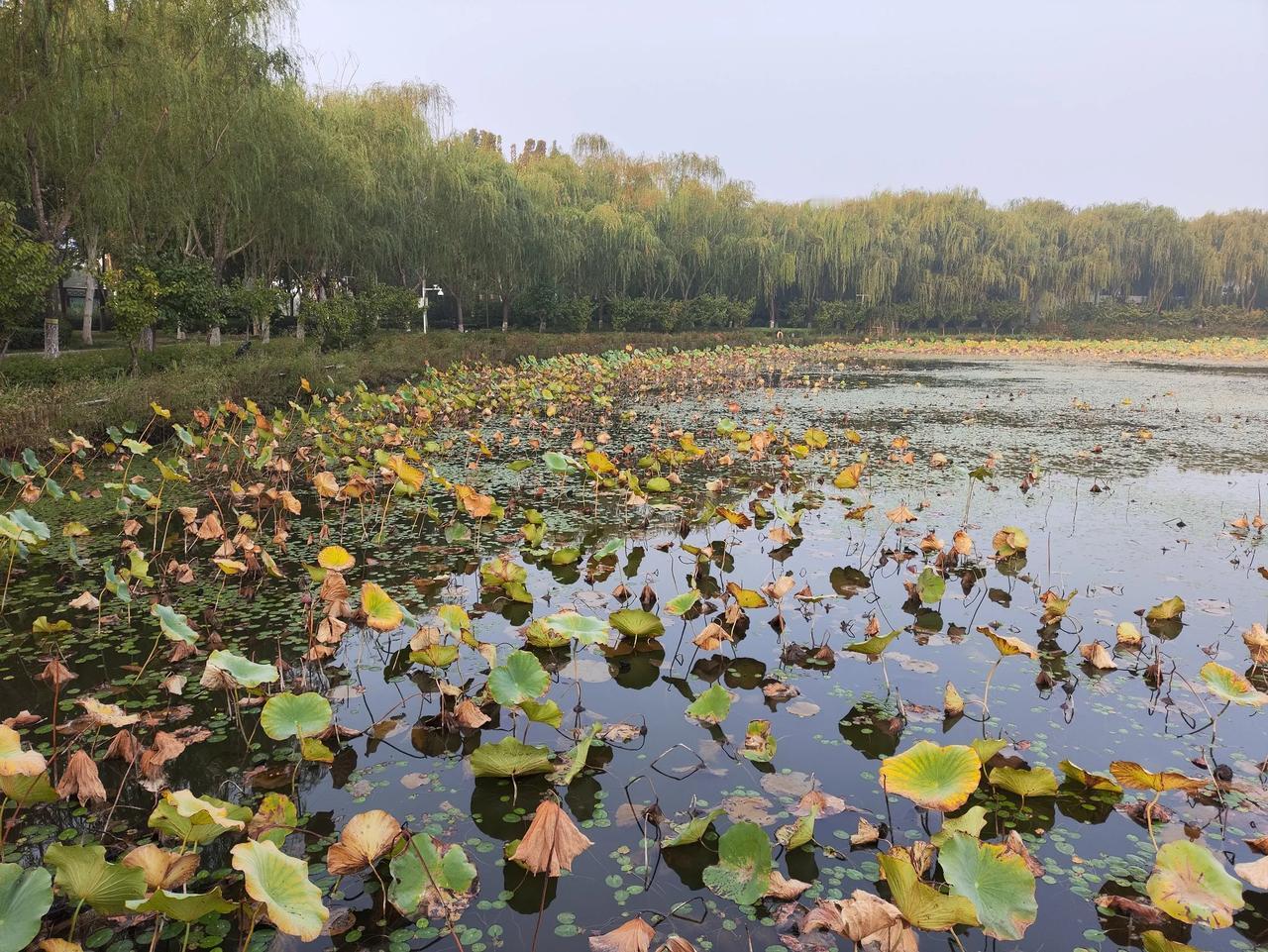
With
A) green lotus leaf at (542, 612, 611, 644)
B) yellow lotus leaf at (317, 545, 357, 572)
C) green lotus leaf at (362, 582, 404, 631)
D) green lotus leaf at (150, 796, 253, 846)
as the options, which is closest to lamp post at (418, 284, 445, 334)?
yellow lotus leaf at (317, 545, 357, 572)

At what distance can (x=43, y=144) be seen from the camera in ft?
31.3

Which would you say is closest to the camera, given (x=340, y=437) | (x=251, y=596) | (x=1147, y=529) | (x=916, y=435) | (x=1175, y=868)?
(x=1175, y=868)

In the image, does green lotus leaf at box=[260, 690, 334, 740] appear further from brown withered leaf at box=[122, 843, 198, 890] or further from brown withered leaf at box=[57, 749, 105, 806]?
brown withered leaf at box=[122, 843, 198, 890]

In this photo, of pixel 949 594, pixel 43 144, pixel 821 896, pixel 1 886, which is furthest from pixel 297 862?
pixel 43 144

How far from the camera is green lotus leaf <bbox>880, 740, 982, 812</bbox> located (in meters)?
1.74

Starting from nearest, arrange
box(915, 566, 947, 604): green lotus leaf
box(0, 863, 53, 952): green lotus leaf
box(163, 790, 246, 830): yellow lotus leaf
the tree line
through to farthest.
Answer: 1. box(0, 863, 53, 952): green lotus leaf
2. box(163, 790, 246, 830): yellow lotus leaf
3. box(915, 566, 947, 604): green lotus leaf
4. the tree line

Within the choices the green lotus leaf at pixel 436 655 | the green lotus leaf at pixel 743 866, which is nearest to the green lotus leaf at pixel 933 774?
the green lotus leaf at pixel 743 866

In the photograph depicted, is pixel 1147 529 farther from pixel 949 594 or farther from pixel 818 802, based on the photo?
pixel 818 802

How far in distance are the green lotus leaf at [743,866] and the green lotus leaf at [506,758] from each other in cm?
58

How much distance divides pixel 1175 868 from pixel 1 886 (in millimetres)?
2138

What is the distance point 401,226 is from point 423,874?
18.3m

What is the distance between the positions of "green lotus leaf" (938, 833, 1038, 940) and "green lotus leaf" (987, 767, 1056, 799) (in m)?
0.51

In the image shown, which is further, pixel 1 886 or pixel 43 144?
pixel 43 144

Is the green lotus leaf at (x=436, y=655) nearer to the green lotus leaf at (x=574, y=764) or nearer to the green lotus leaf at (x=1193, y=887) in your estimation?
the green lotus leaf at (x=574, y=764)
